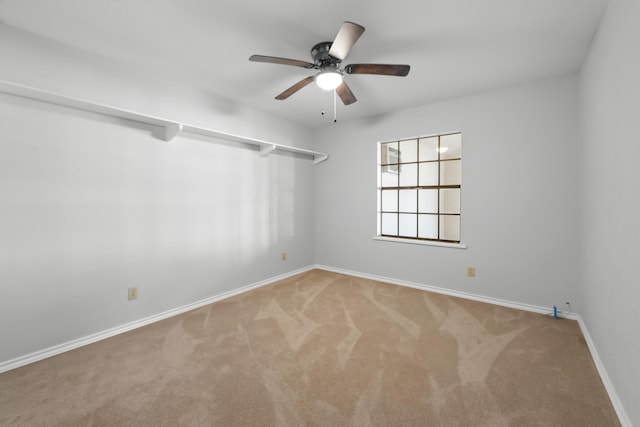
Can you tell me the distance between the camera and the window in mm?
4223

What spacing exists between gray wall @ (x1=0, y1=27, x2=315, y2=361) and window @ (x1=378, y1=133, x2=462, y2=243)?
6.89 feet

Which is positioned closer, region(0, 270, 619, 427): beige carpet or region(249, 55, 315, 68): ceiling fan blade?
region(0, 270, 619, 427): beige carpet

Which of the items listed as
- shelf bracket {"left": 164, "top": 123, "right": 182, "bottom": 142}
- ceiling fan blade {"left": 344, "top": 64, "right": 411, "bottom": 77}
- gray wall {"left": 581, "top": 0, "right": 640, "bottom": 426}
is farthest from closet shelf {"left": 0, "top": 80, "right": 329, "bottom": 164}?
gray wall {"left": 581, "top": 0, "right": 640, "bottom": 426}

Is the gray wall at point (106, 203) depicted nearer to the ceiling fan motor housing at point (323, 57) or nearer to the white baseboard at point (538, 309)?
the ceiling fan motor housing at point (323, 57)

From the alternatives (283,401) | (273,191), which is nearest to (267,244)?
(273,191)

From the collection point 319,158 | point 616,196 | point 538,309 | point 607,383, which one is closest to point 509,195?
point 538,309

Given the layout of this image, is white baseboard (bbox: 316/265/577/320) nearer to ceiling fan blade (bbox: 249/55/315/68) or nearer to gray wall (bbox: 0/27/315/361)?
gray wall (bbox: 0/27/315/361)

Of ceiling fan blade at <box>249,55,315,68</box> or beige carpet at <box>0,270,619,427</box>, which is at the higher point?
ceiling fan blade at <box>249,55,315,68</box>

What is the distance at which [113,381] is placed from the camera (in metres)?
1.83

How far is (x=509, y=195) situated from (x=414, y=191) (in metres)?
2.41

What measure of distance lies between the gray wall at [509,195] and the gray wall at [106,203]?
217 centimetres

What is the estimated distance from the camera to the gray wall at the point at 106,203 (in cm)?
203

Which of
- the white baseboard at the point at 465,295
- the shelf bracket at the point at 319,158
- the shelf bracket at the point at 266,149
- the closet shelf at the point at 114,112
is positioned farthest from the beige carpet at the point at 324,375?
the shelf bracket at the point at 319,158

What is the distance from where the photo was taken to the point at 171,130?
2787mm
